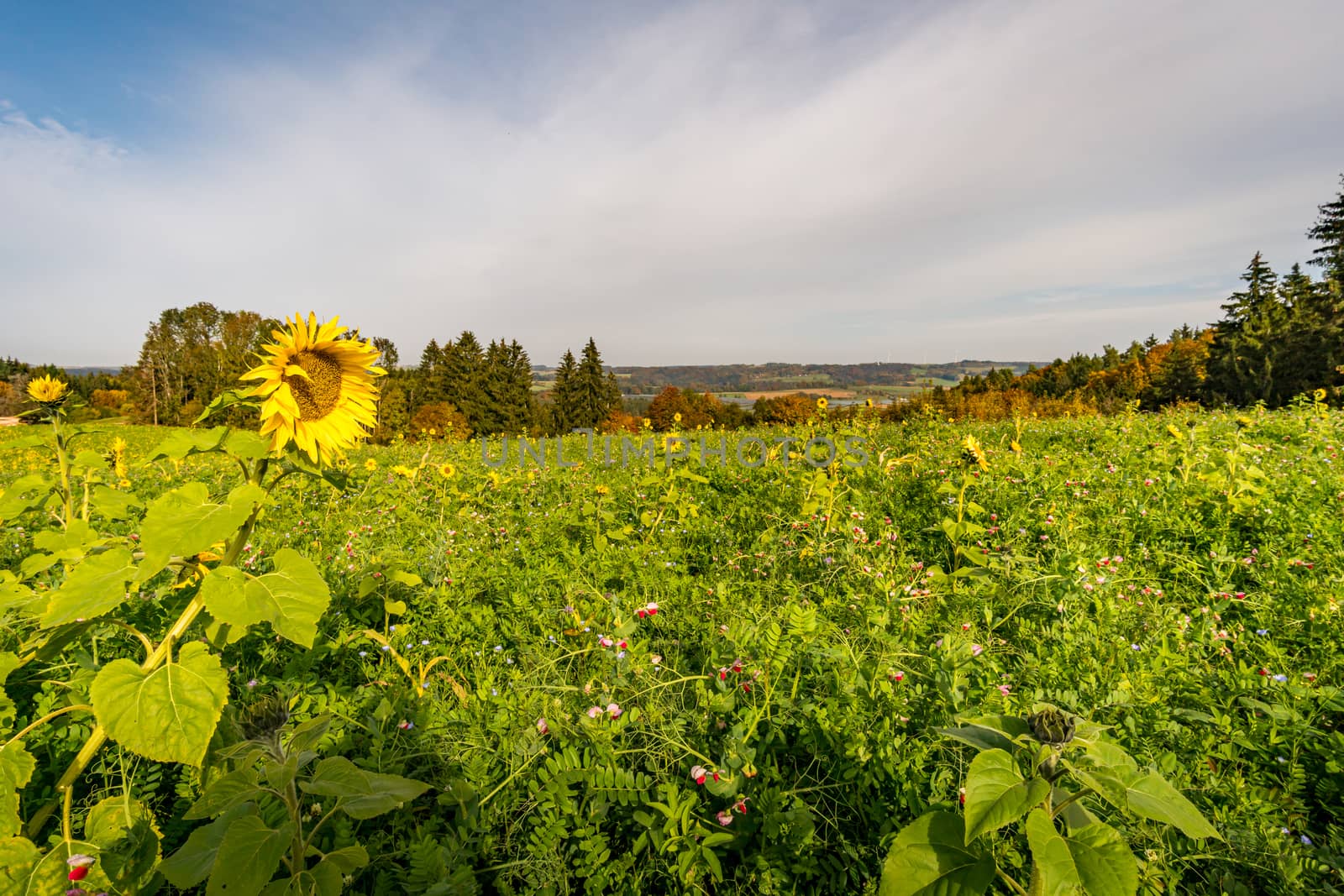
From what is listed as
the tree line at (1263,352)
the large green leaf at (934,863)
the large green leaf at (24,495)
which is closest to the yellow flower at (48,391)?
the large green leaf at (24,495)

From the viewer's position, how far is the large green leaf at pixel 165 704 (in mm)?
961

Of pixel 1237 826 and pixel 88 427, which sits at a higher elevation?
pixel 88 427

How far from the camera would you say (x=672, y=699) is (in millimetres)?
1995

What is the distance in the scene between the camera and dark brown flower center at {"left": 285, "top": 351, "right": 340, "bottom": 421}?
1.49m

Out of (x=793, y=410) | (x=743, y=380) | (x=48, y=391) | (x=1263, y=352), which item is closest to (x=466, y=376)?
(x=743, y=380)

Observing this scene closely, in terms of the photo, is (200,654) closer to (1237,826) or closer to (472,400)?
(1237,826)

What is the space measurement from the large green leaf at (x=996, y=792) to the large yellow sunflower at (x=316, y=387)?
5.27ft

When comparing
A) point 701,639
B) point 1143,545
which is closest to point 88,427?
point 701,639

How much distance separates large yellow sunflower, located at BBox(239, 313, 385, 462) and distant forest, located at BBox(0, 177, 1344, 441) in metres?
13.8

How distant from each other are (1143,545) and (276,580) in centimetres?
424

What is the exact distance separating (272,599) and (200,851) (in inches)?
19.2

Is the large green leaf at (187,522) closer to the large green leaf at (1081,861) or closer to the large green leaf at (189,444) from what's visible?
the large green leaf at (189,444)

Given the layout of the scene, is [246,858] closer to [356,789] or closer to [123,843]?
[356,789]

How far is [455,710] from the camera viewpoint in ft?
6.51
